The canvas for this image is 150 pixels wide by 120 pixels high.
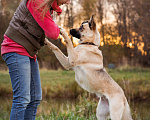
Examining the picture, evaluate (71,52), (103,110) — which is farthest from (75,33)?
(103,110)

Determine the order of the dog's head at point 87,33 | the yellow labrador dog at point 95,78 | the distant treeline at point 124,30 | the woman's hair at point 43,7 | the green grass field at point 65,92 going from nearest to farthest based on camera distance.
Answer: the woman's hair at point 43,7 → the yellow labrador dog at point 95,78 → the dog's head at point 87,33 → the green grass field at point 65,92 → the distant treeline at point 124,30

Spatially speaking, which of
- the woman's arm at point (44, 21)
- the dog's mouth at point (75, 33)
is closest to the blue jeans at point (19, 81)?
the woman's arm at point (44, 21)

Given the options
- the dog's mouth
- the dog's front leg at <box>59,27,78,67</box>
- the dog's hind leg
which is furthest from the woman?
the dog's hind leg

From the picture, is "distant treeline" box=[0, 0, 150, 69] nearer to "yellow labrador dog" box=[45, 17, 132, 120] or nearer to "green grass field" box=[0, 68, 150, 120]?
"green grass field" box=[0, 68, 150, 120]

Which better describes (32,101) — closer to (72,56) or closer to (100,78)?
(72,56)

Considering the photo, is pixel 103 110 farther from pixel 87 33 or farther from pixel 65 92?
pixel 65 92

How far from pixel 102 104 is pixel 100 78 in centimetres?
36

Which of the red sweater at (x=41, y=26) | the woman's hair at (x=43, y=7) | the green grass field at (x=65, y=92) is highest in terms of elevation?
the woman's hair at (x=43, y=7)

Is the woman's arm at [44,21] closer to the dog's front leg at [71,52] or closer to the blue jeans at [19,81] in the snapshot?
the blue jeans at [19,81]

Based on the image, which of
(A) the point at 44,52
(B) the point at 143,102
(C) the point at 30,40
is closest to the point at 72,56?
(C) the point at 30,40

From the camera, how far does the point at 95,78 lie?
233 centimetres

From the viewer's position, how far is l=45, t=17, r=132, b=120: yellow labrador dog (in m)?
2.27

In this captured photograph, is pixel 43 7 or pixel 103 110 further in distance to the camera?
pixel 103 110

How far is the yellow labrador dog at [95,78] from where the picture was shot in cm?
227
